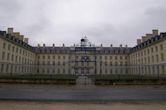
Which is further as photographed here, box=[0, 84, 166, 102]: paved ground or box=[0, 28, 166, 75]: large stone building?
box=[0, 28, 166, 75]: large stone building

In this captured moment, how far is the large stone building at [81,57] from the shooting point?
35656mm

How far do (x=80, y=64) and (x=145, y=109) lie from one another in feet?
167

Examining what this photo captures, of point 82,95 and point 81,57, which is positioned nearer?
point 82,95

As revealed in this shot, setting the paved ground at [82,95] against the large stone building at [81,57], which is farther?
the large stone building at [81,57]

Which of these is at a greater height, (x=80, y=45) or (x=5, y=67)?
(x=80, y=45)

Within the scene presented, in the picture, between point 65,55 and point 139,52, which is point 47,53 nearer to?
point 65,55

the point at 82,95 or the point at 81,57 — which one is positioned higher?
the point at 81,57

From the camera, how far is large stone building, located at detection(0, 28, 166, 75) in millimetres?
35656

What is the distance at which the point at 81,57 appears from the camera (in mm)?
52938

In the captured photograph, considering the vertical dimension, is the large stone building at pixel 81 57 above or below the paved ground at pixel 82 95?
above

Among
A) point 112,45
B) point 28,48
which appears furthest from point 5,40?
point 112,45

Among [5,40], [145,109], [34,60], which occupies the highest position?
[5,40]

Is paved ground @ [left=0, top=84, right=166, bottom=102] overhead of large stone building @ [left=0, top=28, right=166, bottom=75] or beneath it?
beneath

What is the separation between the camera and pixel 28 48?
52781 mm
